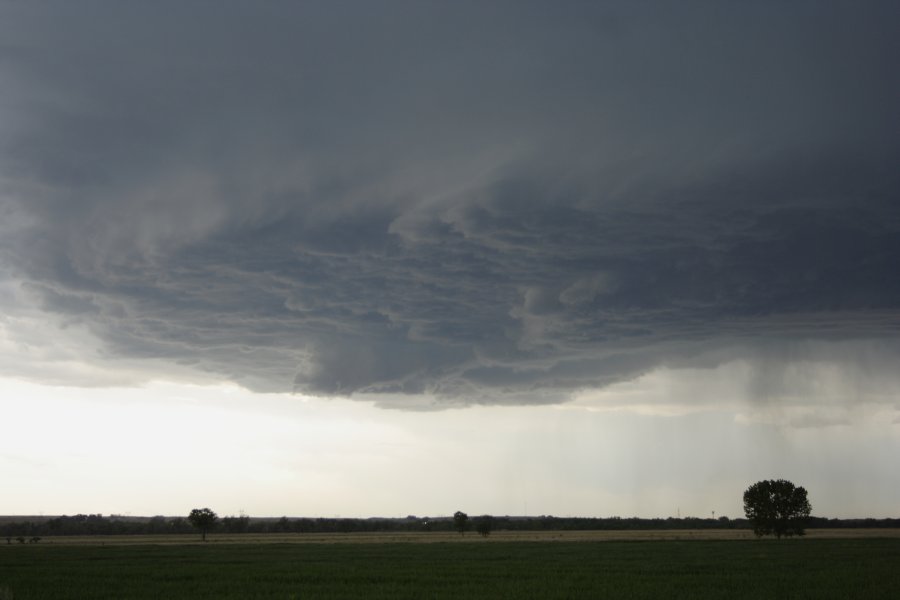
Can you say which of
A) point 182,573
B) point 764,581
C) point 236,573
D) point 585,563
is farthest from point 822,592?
point 182,573

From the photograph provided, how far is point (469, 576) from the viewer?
56.2m

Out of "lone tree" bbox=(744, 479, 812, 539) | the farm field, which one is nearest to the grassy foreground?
the farm field

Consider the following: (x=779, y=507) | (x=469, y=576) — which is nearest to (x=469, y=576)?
(x=469, y=576)

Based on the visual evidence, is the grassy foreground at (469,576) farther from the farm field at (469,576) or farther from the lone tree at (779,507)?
the lone tree at (779,507)

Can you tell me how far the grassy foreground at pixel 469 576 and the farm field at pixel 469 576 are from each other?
0.25 ft

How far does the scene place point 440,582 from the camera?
5197cm

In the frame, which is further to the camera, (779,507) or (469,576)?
(779,507)

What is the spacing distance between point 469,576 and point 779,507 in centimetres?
9450

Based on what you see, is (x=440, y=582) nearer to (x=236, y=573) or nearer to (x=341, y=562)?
(x=236, y=573)

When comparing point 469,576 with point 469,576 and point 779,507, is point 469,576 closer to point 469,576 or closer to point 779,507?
point 469,576

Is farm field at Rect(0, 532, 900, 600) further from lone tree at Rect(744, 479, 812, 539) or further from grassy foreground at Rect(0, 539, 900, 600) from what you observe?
lone tree at Rect(744, 479, 812, 539)

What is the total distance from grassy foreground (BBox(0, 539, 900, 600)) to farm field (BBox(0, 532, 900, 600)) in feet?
0.25

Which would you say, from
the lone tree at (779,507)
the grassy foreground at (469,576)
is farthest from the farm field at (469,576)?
the lone tree at (779,507)

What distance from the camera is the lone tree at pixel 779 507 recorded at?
Result: 131 meters
